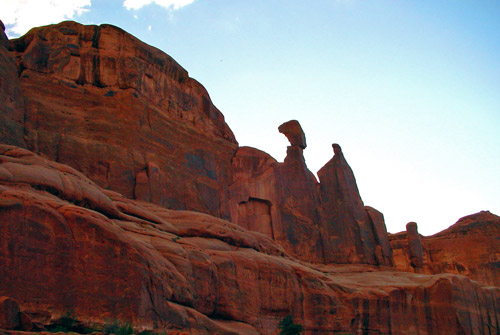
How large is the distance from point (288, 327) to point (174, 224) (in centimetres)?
825

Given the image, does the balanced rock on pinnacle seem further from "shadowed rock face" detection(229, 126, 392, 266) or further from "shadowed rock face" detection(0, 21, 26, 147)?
"shadowed rock face" detection(0, 21, 26, 147)

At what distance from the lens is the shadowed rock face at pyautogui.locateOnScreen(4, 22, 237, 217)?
37.3 meters

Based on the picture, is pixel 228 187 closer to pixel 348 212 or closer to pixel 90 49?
pixel 348 212

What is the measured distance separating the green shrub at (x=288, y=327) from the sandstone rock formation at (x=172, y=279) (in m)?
0.60

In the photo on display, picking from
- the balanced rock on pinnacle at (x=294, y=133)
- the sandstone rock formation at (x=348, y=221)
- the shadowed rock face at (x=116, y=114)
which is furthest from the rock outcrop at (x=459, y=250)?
the shadowed rock face at (x=116, y=114)

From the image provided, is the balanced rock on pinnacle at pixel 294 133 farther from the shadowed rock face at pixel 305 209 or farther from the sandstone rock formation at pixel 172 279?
the sandstone rock formation at pixel 172 279

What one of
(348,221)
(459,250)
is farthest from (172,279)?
(459,250)

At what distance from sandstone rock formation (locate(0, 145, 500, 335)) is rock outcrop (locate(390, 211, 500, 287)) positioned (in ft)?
45.9

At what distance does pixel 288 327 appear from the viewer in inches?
1185

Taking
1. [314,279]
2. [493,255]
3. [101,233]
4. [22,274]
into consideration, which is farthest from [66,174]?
[493,255]

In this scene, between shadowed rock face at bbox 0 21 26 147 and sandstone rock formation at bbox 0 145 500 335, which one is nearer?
sandstone rock formation at bbox 0 145 500 335

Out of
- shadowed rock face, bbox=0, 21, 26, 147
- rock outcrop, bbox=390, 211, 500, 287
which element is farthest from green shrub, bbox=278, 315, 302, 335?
rock outcrop, bbox=390, 211, 500, 287

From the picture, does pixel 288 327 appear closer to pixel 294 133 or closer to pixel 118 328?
pixel 118 328

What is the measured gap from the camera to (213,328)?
2473 centimetres
